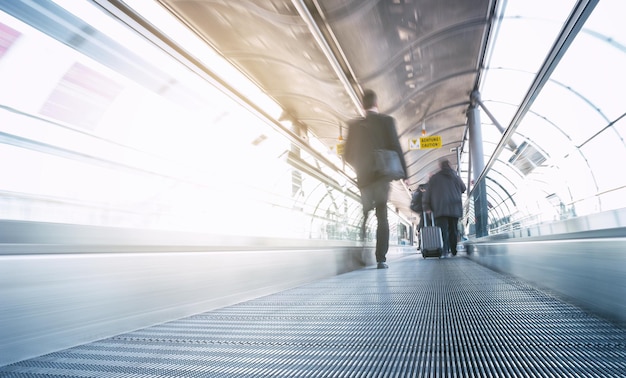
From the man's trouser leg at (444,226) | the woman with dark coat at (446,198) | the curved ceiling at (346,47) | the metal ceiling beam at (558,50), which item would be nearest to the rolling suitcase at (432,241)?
the man's trouser leg at (444,226)

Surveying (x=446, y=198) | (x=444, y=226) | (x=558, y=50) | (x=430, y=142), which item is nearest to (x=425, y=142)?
(x=430, y=142)

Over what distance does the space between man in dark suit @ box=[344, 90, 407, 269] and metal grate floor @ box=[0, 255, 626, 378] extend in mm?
2273

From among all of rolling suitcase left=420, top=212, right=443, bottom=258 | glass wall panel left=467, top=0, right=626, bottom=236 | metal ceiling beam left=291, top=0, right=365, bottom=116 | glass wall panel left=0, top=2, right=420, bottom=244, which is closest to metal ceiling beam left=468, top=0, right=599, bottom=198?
glass wall panel left=467, top=0, right=626, bottom=236

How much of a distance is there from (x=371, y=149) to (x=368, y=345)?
3.05 metres

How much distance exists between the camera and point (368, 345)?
1.23 m

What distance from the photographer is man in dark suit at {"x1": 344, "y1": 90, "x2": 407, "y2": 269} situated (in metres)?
4.09

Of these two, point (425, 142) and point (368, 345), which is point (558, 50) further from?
point (425, 142)

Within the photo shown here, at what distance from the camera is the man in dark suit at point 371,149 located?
161 inches

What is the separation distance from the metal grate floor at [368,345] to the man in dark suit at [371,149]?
2273 millimetres

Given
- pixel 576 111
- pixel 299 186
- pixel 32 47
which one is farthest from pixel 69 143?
pixel 299 186

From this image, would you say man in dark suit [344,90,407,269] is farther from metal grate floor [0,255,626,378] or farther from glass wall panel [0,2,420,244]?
metal grate floor [0,255,626,378]

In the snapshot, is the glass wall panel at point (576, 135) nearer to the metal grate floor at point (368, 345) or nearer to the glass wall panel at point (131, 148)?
the metal grate floor at point (368, 345)

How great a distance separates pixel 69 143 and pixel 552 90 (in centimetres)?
302

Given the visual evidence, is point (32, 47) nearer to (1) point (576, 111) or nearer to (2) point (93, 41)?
(2) point (93, 41)
